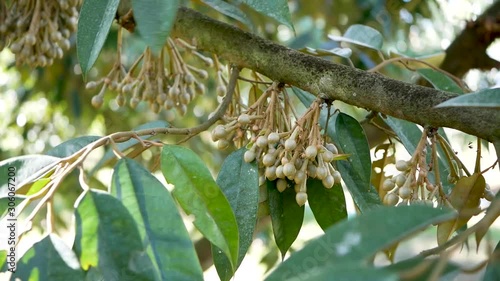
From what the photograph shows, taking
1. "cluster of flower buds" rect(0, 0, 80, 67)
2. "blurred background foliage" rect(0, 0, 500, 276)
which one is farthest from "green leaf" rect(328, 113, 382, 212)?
"blurred background foliage" rect(0, 0, 500, 276)

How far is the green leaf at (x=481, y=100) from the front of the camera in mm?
583

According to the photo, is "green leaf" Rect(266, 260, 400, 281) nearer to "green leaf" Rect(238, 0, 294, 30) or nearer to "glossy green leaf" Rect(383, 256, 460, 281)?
"glossy green leaf" Rect(383, 256, 460, 281)

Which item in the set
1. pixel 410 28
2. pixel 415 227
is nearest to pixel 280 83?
pixel 415 227

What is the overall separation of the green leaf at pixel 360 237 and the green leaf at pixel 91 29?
343 millimetres

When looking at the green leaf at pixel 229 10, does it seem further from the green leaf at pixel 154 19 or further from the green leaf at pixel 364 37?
the green leaf at pixel 154 19

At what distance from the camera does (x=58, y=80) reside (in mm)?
2145

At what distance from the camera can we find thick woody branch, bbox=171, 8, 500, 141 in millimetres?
693

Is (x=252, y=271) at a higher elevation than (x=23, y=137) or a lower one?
lower

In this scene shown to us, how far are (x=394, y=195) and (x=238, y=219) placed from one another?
0.19 metres

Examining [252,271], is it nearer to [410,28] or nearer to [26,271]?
[410,28]

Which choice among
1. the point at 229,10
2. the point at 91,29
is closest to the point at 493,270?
the point at 91,29

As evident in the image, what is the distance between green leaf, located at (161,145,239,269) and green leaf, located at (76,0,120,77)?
0.13 m

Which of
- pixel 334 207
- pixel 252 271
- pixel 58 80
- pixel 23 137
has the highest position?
pixel 334 207

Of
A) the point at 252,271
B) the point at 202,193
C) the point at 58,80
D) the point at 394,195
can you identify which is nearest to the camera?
the point at 202,193
